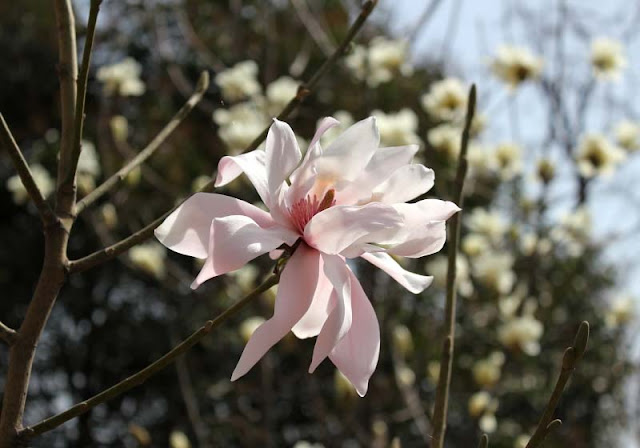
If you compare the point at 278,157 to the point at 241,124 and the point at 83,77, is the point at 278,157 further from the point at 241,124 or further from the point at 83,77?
the point at 241,124

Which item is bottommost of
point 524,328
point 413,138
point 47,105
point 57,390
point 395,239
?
point 57,390

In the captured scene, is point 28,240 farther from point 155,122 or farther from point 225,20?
point 225,20

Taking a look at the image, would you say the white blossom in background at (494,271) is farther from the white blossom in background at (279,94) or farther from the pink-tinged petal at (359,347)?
the pink-tinged petal at (359,347)

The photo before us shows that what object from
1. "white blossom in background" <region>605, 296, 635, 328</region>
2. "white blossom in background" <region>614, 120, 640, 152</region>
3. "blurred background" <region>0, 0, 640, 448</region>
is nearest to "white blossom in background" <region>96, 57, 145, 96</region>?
"blurred background" <region>0, 0, 640, 448</region>

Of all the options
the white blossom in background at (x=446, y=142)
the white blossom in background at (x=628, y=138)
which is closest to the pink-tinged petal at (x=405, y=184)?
the white blossom in background at (x=446, y=142)

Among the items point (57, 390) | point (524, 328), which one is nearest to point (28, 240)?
point (57, 390)
